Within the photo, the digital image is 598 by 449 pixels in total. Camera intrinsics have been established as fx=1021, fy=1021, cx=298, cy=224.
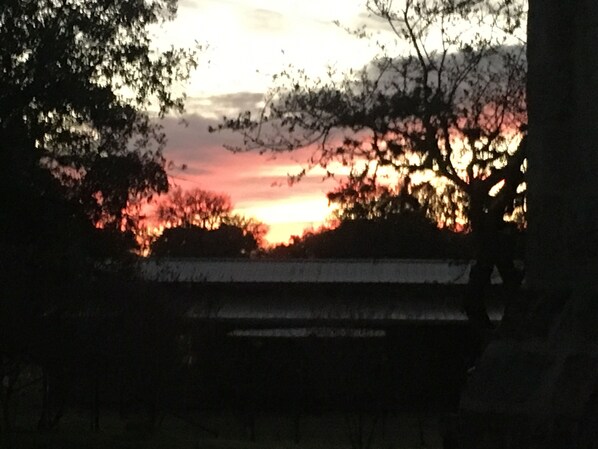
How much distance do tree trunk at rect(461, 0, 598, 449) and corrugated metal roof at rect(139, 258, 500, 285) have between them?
26368 millimetres

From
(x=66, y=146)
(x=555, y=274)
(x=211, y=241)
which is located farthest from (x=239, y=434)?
(x=211, y=241)

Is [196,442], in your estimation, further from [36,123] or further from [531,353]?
[531,353]

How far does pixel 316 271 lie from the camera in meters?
39.2

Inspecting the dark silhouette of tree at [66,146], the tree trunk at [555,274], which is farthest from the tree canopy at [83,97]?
the tree trunk at [555,274]

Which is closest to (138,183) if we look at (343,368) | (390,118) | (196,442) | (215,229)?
(390,118)

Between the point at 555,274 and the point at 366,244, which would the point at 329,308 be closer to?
the point at 366,244

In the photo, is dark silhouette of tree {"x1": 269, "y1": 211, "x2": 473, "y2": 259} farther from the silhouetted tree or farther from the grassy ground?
the grassy ground

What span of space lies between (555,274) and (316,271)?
30.3m

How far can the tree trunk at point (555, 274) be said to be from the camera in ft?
27.1

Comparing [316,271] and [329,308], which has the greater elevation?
[316,271]

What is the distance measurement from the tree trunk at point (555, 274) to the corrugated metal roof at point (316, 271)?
2637 centimetres

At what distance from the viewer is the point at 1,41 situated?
16.2 m

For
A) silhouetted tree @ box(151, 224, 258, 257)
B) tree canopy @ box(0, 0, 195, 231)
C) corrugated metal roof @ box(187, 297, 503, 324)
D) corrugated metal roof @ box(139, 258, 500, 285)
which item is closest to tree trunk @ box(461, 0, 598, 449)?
tree canopy @ box(0, 0, 195, 231)

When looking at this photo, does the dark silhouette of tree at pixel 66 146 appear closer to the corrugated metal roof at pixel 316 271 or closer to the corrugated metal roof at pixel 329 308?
the corrugated metal roof at pixel 329 308
